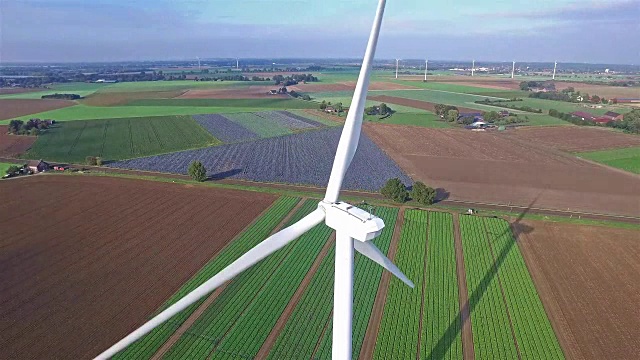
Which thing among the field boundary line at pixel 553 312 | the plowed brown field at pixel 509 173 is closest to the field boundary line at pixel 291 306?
the field boundary line at pixel 553 312

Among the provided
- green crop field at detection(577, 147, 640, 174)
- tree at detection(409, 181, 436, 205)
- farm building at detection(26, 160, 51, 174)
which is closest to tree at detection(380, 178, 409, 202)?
tree at detection(409, 181, 436, 205)

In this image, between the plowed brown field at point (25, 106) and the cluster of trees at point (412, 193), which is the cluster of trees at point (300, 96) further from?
the cluster of trees at point (412, 193)

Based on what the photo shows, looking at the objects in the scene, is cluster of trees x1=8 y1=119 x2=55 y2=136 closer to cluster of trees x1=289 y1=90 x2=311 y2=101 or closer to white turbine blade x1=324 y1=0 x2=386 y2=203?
cluster of trees x1=289 y1=90 x2=311 y2=101

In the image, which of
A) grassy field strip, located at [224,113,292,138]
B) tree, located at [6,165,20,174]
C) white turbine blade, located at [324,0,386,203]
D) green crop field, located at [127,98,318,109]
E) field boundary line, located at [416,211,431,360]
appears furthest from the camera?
green crop field, located at [127,98,318,109]

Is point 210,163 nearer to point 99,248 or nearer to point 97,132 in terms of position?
point 99,248

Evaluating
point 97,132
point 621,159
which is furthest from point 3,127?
point 621,159
